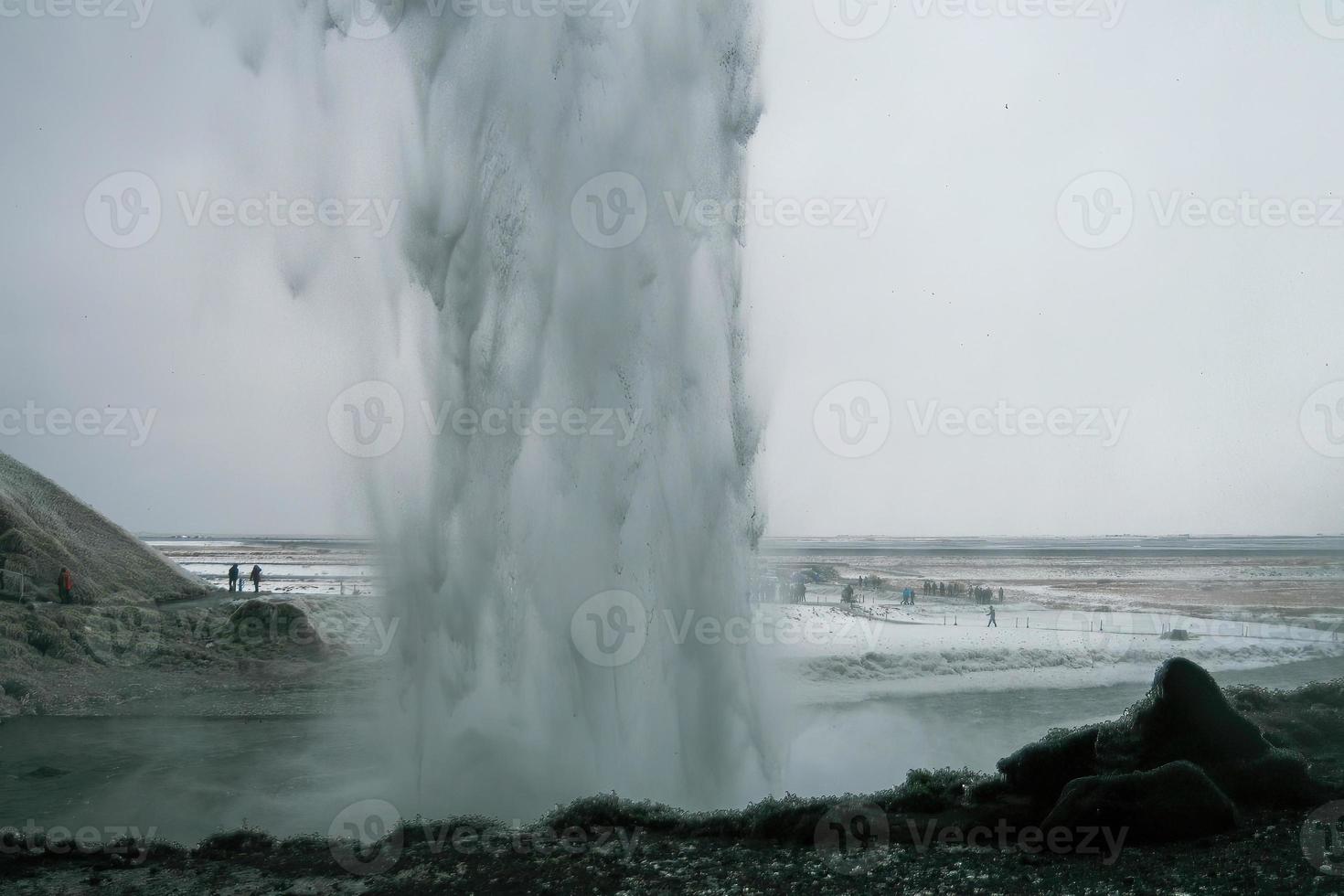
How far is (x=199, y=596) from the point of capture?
30.1m

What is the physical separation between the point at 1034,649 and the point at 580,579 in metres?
18.4

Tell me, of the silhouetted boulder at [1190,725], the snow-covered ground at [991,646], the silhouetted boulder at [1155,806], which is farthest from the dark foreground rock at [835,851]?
the snow-covered ground at [991,646]

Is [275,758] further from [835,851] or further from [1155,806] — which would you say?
[1155,806]

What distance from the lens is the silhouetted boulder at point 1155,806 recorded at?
8.12m

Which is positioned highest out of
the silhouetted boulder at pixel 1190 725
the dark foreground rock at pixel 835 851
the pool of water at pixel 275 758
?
the silhouetted boulder at pixel 1190 725

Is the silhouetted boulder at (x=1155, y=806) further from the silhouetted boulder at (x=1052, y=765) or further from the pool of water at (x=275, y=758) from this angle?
the pool of water at (x=275, y=758)

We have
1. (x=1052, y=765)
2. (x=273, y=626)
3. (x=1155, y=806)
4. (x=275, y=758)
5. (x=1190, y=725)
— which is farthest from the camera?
(x=273, y=626)

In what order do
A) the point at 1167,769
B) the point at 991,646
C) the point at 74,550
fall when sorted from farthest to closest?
1. the point at 74,550
2. the point at 991,646
3. the point at 1167,769

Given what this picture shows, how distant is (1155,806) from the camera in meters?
8.23

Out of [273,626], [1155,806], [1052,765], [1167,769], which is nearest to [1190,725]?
[1167,769]

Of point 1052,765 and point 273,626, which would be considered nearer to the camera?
point 1052,765

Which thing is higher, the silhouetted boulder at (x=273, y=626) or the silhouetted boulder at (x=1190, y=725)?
the silhouetted boulder at (x=1190, y=725)

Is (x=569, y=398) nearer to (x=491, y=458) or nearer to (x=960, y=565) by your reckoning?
(x=491, y=458)

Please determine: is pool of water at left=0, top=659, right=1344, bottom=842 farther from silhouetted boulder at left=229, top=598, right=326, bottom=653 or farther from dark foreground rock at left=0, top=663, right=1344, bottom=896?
silhouetted boulder at left=229, top=598, right=326, bottom=653
